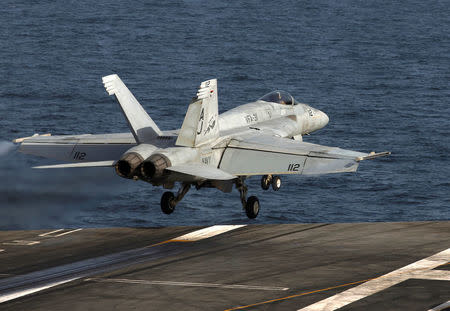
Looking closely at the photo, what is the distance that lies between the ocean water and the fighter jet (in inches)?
406

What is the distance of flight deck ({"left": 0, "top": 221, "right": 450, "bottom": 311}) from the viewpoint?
1485 inches

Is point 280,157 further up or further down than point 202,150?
further down

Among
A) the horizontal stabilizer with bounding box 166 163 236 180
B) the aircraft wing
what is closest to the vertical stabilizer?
the horizontal stabilizer with bounding box 166 163 236 180

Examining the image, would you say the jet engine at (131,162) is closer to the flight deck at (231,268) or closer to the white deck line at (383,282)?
the flight deck at (231,268)

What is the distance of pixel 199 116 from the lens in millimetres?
46781

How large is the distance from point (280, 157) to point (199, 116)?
5.25m

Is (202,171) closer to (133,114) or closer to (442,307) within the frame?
(133,114)

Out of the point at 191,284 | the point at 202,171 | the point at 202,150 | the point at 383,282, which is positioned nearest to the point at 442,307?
the point at 383,282

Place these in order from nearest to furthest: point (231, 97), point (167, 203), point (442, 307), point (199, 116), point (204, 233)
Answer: point (442, 307) < point (199, 116) < point (167, 203) < point (204, 233) < point (231, 97)

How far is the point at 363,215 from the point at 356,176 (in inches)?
493

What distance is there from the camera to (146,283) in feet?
135

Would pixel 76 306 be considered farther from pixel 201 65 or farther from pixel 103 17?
pixel 103 17

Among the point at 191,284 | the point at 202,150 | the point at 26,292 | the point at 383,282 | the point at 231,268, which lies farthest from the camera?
the point at 202,150

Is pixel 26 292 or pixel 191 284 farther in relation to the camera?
pixel 191 284
